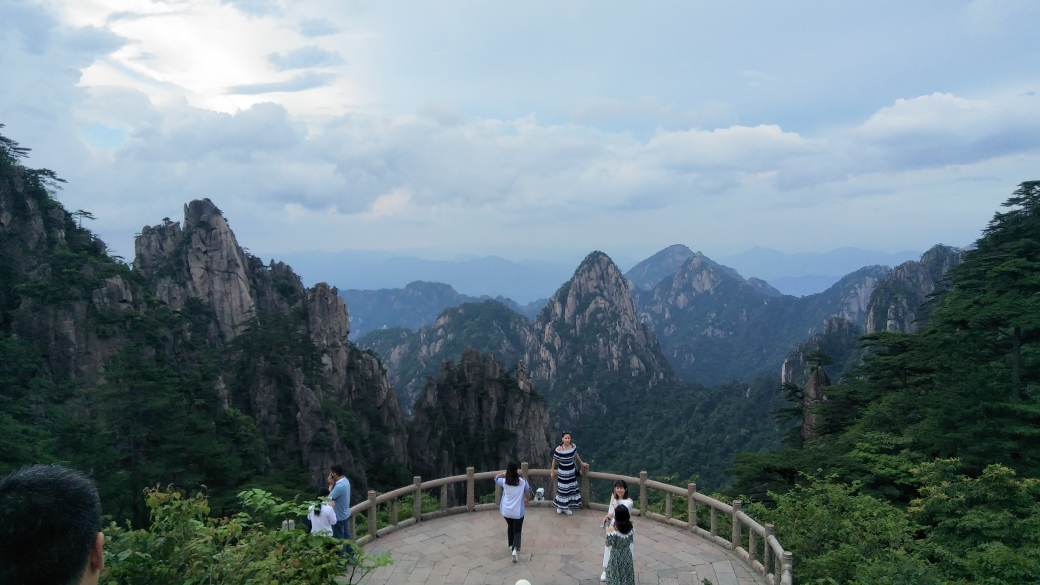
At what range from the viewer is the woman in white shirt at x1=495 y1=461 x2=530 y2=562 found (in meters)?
9.03

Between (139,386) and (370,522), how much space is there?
18.3 metres

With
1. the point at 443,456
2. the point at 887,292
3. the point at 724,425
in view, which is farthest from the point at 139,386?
the point at 887,292

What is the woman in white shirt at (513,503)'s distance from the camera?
9.03m

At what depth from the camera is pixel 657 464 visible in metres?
73.0

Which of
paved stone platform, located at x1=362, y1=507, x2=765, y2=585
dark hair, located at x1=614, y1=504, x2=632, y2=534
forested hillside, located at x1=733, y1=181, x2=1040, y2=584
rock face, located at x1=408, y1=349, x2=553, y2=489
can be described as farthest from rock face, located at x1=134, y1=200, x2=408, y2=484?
dark hair, located at x1=614, y1=504, x2=632, y2=534

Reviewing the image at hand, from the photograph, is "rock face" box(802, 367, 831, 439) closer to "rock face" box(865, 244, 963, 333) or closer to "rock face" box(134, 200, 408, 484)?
"rock face" box(134, 200, 408, 484)

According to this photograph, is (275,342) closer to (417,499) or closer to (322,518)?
(417,499)

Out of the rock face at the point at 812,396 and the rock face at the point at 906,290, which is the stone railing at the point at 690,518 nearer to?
the rock face at the point at 812,396

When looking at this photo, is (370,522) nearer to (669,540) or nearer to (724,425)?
(669,540)

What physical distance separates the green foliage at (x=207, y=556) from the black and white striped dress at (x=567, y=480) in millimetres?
4974

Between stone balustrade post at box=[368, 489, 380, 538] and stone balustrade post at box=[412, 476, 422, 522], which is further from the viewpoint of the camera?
stone balustrade post at box=[412, 476, 422, 522]

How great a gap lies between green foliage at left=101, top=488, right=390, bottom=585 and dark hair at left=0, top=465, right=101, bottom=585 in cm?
274

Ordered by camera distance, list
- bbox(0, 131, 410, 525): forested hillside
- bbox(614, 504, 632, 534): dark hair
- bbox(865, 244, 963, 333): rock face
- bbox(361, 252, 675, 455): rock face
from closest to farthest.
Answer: bbox(614, 504, 632, 534): dark hair
bbox(0, 131, 410, 525): forested hillside
bbox(865, 244, 963, 333): rock face
bbox(361, 252, 675, 455): rock face

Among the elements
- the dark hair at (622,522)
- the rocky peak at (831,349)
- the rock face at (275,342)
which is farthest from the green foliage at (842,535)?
the rocky peak at (831,349)
